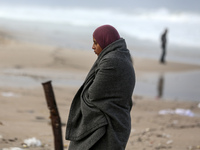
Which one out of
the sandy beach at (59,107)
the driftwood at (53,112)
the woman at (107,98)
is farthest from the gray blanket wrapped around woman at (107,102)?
the sandy beach at (59,107)

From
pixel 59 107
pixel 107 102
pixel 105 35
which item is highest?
pixel 105 35

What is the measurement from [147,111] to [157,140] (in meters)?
3.08

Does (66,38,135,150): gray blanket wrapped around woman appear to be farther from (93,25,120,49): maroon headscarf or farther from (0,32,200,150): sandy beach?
(0,32,200,150): sandy beach

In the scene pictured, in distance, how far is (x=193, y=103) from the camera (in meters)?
10.2

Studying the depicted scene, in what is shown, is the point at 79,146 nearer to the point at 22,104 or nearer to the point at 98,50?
the point at 98,50

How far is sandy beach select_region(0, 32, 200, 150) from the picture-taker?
18.7ft

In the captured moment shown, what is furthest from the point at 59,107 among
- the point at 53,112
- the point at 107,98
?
the point at 107,98

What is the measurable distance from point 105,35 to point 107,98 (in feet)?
1.63

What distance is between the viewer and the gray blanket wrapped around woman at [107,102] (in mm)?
2578

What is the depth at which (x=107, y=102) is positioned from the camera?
2.59 m

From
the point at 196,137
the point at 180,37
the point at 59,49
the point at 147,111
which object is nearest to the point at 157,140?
the point at 196,137

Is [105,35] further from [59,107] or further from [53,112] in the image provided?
[59,107]

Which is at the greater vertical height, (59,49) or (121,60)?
(121,60)

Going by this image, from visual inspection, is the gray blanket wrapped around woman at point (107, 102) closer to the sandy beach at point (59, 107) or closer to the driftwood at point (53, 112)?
the driftwood at point (53, 112)
